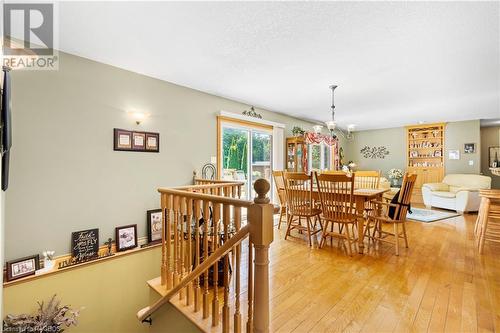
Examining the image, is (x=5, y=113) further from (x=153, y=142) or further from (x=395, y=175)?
(x=395, y=175)

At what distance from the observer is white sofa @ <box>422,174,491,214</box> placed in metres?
5.41

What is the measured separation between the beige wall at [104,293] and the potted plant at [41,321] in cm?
15

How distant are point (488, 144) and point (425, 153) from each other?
1908 mm

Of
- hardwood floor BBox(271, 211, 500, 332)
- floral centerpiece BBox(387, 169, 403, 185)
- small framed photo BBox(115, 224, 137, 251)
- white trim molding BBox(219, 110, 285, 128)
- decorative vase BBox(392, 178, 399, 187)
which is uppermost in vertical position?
white trim molding BBox(219, 110, 285, 128)

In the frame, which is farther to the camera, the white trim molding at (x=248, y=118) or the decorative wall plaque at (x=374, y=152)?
the decorative wall plaque at (x=374, y=152)

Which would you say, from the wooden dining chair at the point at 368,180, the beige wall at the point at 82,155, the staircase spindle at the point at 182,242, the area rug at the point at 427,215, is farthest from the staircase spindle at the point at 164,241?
the area rug at the point at 427,215

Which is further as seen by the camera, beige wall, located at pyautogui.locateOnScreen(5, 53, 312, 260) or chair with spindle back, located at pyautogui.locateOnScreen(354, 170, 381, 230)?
chair with spindle back, located at pyautogui.locateOnScreen(354, 170, 381, 230)

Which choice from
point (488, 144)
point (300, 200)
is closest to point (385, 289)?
point (300, 200)

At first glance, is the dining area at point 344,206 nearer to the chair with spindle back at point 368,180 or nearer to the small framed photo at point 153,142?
the chair with spindle back at point 368,180

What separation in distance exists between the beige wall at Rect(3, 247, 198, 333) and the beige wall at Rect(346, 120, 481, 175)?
25.5 feet

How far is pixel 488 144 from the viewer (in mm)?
7152

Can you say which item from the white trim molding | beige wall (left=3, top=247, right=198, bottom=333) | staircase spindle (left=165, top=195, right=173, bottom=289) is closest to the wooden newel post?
beige wall (left=3, top=247, right=198, bottom=333)

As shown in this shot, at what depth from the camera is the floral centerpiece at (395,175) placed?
23.8 ft

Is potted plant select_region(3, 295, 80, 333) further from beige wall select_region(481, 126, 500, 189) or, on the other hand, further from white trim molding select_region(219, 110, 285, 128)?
beige wall select_region(481, 126, 500, 189)
